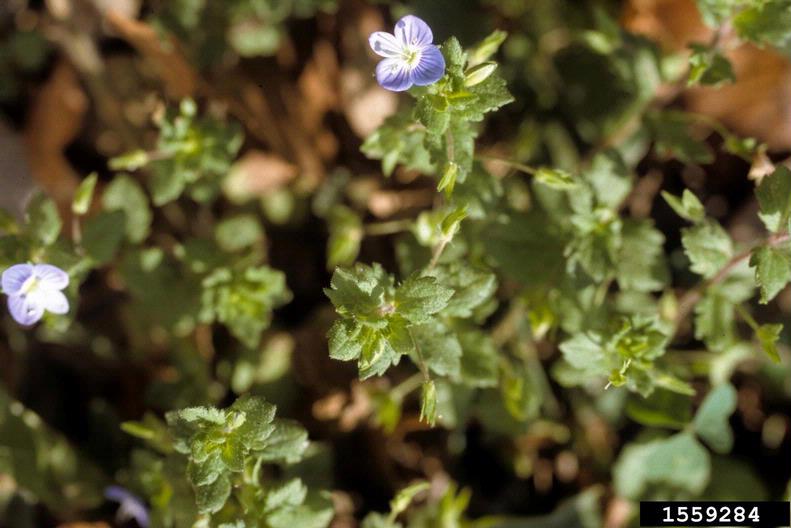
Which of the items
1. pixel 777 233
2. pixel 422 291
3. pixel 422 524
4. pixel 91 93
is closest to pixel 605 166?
pixel 777 233

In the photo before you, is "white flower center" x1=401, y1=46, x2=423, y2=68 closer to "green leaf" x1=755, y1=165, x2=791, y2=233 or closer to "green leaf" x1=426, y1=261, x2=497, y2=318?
"green leaf" x1=426, y1=261, x2=497, y2=318

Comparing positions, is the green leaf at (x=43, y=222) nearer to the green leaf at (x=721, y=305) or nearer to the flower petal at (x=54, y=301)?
the flower petal at (x=54, y=301)

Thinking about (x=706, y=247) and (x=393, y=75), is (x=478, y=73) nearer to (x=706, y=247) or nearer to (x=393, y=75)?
(x=393, y=75)

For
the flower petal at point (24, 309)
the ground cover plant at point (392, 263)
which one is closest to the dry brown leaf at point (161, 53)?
the ground cover plant at point (392, 263)

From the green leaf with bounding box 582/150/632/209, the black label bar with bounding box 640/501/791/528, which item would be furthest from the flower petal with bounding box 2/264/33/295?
the black label bar with bounding box 640/501/791/528

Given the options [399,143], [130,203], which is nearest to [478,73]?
[399,143]
